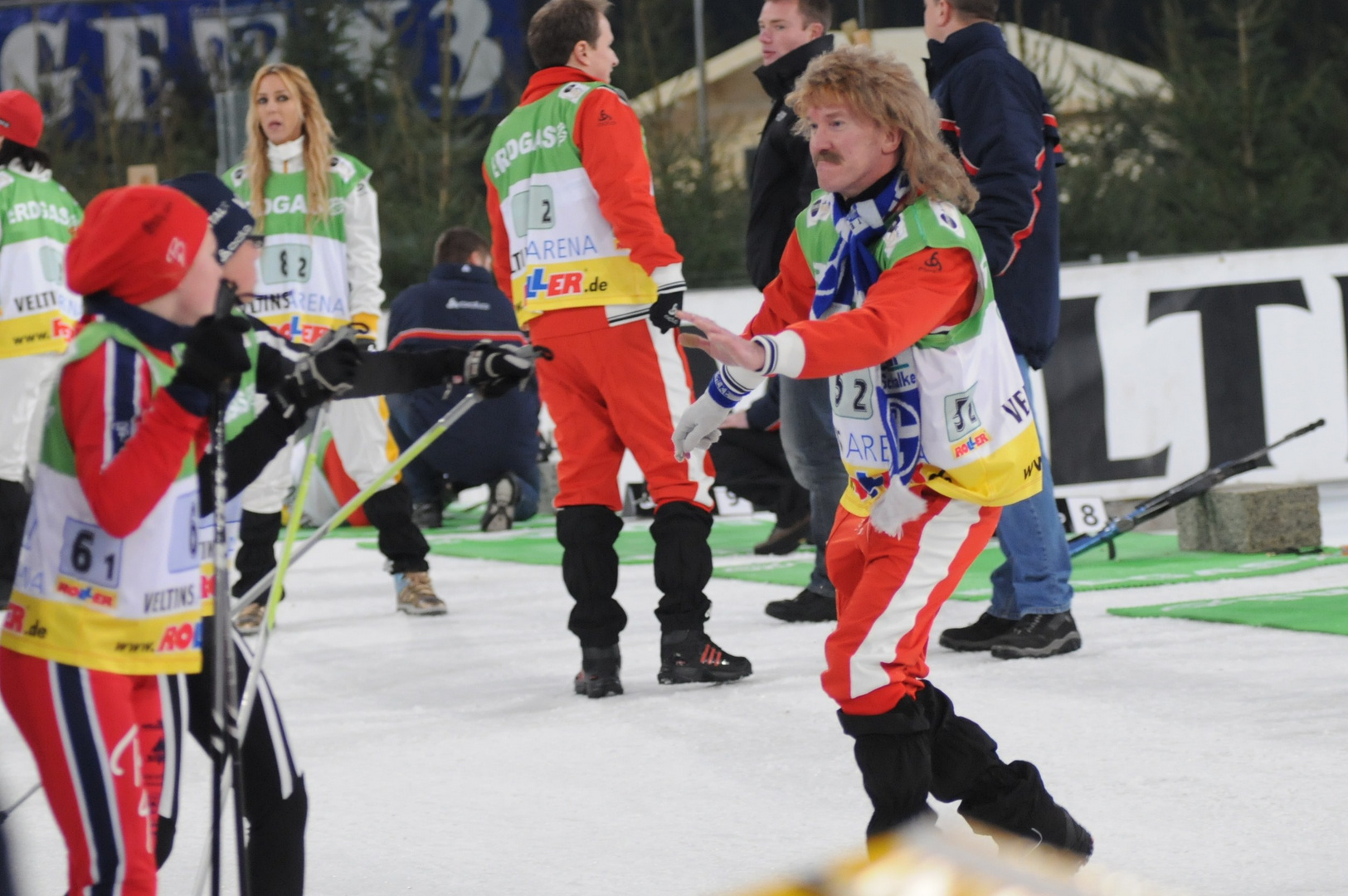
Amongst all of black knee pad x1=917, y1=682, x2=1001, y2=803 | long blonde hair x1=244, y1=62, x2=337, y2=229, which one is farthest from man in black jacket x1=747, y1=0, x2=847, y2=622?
black knee pad x1=917, y1=682, x2=1001, y2=803

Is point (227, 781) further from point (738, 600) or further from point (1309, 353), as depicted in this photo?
point (1309, 353)

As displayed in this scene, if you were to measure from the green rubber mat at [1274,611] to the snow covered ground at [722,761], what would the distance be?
4.6 inches

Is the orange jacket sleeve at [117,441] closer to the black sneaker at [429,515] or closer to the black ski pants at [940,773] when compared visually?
the black ski pants at [940,773]

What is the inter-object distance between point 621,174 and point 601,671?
1353 mm

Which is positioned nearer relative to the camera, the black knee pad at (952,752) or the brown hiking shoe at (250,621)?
the black knee pad at (952,752)

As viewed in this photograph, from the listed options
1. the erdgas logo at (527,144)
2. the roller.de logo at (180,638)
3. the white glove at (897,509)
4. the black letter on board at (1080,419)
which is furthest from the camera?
the black letter on board at (1080,419)

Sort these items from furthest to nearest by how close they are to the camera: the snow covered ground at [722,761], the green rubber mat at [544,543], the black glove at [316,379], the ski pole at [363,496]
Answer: the green rubber mat at [544,543], the snow covered ground at [722,761], the ski pole at [363,496], the black glove at [316,379]

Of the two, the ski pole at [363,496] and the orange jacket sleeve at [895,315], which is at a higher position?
the orange jacket sleeve at [895,315]

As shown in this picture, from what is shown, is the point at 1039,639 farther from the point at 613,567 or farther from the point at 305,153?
the point at 305,153

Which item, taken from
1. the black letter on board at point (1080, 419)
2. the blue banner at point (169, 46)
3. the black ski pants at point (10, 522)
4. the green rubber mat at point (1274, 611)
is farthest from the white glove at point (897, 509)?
the blue banner at point (169, 46)

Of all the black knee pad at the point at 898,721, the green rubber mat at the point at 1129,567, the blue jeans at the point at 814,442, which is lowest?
the green rubber mat at the point at 1129,567

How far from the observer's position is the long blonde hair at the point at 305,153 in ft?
19.5

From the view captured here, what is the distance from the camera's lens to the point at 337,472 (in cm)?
923

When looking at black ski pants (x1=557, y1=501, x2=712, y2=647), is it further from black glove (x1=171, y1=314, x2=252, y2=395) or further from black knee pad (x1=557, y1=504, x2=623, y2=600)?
black glove (x1=171, y1=314, x2=252, y2=395)
